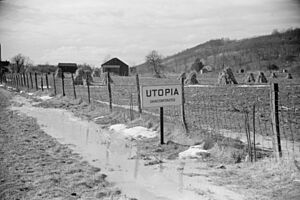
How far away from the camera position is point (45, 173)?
20.9 ft

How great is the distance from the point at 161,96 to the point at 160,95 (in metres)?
0.04

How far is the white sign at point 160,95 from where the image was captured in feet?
29.0

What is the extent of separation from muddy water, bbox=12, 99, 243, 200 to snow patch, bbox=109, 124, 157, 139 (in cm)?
32

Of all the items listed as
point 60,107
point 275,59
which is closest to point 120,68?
point 275,59

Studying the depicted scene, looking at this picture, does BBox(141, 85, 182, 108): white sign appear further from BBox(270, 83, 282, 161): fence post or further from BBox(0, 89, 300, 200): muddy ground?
BBox(270, 83, 282, 161): fence post

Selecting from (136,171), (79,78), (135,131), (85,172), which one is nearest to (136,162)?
(136,171)

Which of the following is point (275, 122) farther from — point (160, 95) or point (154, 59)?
point (154, 59)

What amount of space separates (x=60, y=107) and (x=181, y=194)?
13.4 metres

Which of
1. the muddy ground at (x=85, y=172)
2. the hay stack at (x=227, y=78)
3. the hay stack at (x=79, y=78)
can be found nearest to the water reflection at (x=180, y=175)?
the muddy ground at (x=85, y=172)

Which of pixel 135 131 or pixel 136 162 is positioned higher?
pixel 135 131

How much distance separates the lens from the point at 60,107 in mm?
17828

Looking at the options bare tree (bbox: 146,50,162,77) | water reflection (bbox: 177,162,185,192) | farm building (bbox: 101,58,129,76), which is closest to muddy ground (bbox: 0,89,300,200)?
water reflection (bbox: 177,162,185,192)

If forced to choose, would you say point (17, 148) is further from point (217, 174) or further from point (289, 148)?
point (289, 148)

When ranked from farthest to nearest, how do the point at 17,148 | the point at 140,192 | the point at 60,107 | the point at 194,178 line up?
the point at 60,107 < the point at 17,148 < the point at 194,178 < the point at 140,192
